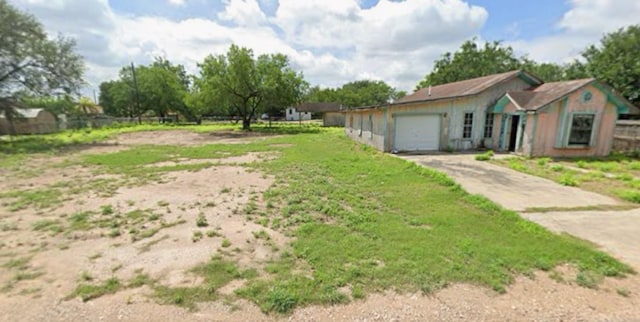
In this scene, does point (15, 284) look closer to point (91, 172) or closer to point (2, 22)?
point (91, 172)

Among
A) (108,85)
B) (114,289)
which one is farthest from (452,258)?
(108,85)

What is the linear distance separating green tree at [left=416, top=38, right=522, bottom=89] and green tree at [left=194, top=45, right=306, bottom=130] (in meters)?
20.3

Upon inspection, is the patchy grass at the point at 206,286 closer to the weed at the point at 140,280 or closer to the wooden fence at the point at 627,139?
the weed at the point at 140,280

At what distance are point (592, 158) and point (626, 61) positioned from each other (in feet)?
62.9

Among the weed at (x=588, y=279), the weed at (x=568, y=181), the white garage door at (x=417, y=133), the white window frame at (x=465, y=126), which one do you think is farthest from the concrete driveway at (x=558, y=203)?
the white window frame at (x=465, y=126)

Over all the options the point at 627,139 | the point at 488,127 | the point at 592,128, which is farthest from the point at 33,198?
the point at 627,139

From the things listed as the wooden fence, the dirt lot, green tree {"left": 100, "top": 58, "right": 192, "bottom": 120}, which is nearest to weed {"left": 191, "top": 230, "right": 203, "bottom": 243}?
the dirt lot

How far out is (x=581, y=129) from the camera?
1155cm

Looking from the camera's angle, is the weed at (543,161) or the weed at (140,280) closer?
the weed at (140,280)

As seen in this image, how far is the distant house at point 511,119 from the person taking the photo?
445 inches

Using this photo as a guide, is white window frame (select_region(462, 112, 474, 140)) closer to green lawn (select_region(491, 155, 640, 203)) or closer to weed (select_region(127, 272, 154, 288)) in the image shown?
green lawn (select_region(491, 155, 640, 203))

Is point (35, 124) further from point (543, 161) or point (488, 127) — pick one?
point (543, 161)

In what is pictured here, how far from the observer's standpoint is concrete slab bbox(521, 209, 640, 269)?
12.6 ft

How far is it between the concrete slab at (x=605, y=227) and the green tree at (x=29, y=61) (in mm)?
26608
